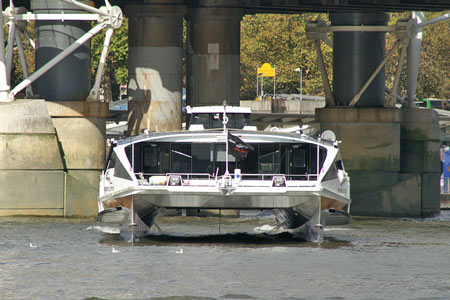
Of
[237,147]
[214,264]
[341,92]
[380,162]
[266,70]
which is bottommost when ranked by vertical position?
[214,264]

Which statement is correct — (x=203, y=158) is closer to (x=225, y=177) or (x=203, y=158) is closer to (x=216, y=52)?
(x=225, y=177)

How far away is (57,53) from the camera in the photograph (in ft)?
170

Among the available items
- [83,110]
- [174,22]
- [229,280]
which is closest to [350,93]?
[174,22]

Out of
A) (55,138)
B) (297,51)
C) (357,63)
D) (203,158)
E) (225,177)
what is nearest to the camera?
(225,177)

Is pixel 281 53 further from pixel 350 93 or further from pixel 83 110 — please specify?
pixel 83 110

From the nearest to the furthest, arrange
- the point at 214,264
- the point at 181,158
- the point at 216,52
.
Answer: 1. the point at 214,264
2. the point at 181,158
3. the point at 216,52

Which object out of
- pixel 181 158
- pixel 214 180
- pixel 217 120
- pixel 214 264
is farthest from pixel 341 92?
pixel 214 264

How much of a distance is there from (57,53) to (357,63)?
16.8 meters

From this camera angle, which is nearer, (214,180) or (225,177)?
(225,177)

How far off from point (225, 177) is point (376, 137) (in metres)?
22.6

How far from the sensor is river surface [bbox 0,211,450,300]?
3002 cm

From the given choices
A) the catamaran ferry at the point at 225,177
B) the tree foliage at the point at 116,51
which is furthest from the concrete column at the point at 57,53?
the tree foliage at the point at 116,51

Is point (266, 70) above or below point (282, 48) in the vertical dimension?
below

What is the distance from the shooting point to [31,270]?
33.1 metres
